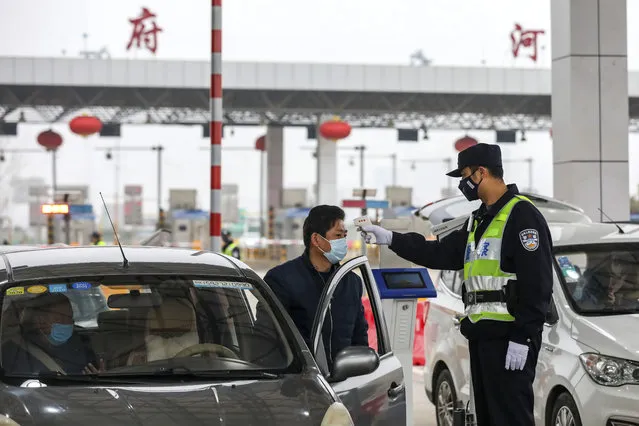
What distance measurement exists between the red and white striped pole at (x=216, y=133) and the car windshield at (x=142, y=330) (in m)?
5.83

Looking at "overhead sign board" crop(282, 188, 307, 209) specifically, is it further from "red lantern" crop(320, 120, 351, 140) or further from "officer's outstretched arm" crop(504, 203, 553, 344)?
"officer's outstretched arm" crop(504, 203, 553, 344)

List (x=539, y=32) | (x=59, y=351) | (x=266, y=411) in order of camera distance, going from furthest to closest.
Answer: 1. (x=539, y=32)
2. (x=59, y=351)
3. (x=266, y=411)

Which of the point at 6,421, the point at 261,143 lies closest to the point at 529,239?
the point at 6,421

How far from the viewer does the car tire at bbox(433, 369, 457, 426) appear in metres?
8.42

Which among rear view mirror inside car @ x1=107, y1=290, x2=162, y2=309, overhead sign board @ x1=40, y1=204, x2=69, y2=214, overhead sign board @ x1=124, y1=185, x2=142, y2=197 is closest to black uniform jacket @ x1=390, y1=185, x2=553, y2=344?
rear view mirror inside car @ x1=107, y1=290, x2=162, y2=309

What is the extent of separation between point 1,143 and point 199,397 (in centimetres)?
7679

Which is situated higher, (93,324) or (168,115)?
(168,115)

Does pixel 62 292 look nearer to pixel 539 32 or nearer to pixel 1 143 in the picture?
pixel 539 32

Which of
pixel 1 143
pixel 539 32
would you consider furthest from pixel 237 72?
pixel 1 143

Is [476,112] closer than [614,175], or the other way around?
[614,175]

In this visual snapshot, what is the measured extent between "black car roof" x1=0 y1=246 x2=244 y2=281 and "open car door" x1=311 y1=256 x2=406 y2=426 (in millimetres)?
468

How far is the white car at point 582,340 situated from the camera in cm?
664

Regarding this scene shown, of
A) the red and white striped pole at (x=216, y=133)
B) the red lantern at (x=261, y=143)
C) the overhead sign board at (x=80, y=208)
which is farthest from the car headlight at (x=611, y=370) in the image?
the red lantern at (x=261, y=143)

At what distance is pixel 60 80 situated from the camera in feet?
129
